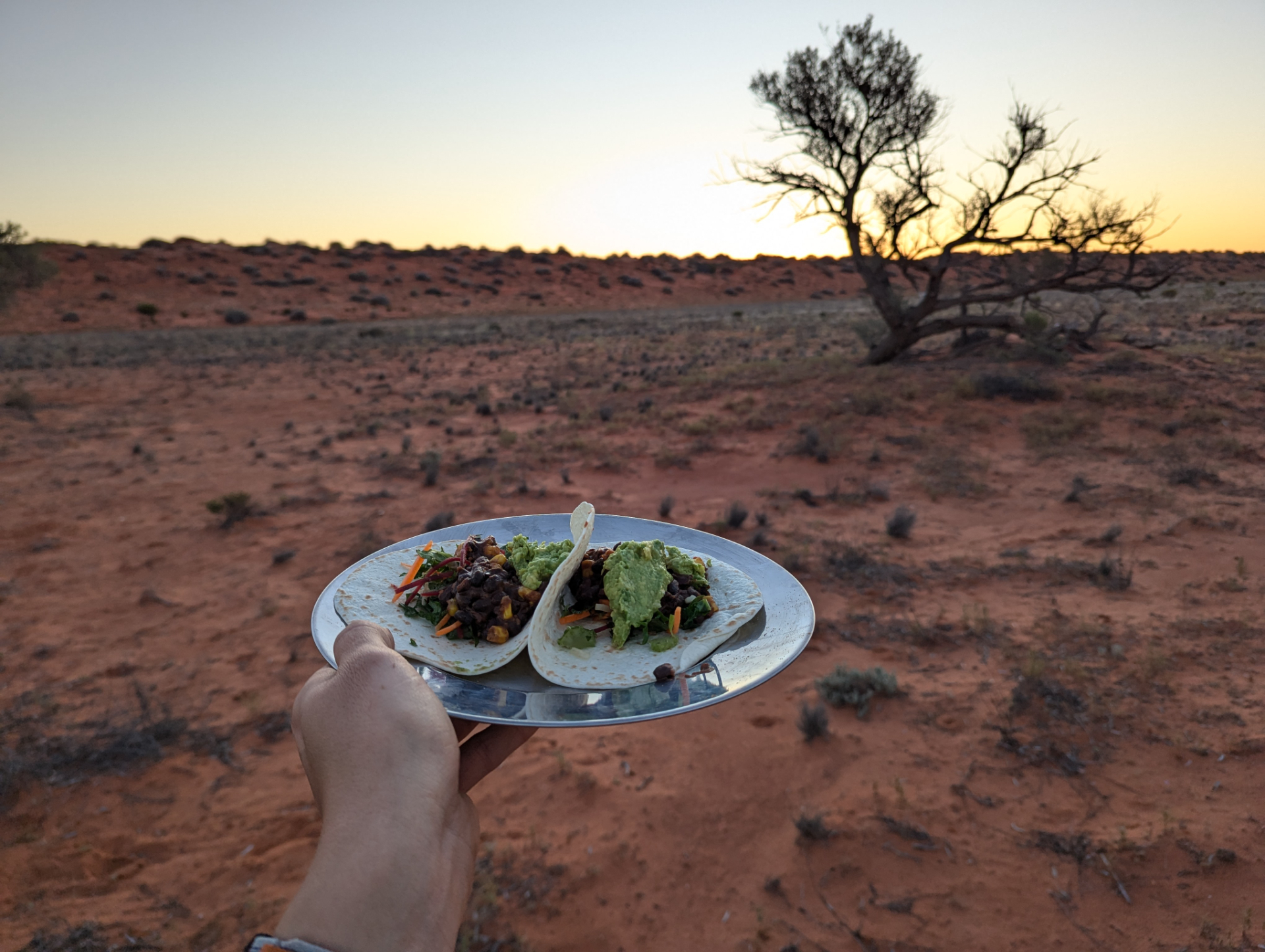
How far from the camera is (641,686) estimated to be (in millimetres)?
2027

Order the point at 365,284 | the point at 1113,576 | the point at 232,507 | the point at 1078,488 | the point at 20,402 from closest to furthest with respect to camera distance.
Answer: the point at 1113,576, the point at 1078,488, the point at 232,507, the point at 20,402, the point at 365,284

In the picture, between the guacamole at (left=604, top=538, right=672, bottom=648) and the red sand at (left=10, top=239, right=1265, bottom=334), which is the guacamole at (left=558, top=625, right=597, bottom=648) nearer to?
the guacamole at (left=604, top=538, right=672, bottom=648)

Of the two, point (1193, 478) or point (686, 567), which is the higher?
point (686, 567)

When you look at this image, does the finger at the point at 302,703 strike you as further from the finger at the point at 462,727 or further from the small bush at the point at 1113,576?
the small bush at the point at 1113,576

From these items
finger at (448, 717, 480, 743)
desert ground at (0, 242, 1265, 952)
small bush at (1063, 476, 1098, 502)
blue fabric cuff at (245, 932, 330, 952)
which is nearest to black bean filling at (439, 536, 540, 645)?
finger at (448, 717, 480, 743)

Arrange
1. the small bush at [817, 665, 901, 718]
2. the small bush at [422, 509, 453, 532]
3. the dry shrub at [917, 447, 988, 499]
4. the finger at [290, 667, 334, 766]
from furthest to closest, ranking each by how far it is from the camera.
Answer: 1. the dry shrub at [917, 447, 988, 499]
2. the small bush at [422, 509, 453, 532]
3. the small bush at [817, 665, 901, 718]
4. the finger at [290, 667, 334, 766]

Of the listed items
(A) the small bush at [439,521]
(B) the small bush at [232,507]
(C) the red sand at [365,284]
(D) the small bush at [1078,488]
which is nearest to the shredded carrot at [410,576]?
(A) the small bush at [439,521]

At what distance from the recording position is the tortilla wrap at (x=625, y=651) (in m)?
2.07

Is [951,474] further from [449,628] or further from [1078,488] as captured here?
[449,628]

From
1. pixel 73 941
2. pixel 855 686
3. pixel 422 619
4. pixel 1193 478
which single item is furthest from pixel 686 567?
pixel 1193 478

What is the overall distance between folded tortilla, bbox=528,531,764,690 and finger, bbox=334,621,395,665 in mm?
494

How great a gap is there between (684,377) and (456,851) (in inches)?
594

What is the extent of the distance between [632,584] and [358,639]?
0.95 m

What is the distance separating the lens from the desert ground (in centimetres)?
312
